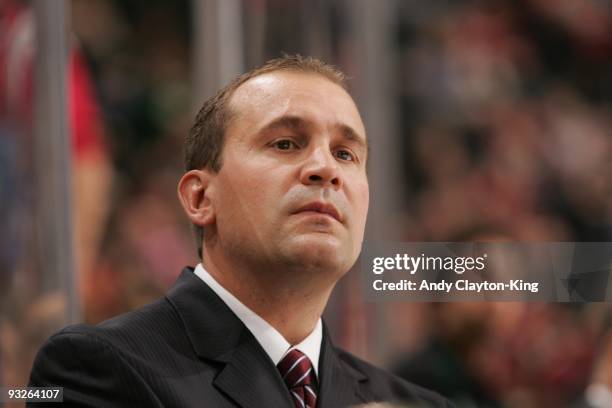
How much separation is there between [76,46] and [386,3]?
605 millimetres

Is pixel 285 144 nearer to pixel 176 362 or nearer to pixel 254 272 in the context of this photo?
pixel 254 272

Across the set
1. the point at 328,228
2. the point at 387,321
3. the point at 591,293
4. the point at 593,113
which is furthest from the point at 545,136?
the point at 328,228

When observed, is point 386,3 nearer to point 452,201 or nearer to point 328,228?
point 452,201

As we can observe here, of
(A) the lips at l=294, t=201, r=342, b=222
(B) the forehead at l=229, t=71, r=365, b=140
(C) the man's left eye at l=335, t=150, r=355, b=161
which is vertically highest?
(B) the forehead at l=229, t=71, r=365, b=140

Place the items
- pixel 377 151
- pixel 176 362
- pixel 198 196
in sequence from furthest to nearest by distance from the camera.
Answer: pixel 377 151, pixel 198 196, pixel 176 362

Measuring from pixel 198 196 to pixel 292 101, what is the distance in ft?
0.47

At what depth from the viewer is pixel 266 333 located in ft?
3.18

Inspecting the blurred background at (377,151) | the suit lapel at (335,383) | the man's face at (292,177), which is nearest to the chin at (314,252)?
the man's face at (292,177)

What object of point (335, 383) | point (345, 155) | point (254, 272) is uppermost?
point (345, 155)

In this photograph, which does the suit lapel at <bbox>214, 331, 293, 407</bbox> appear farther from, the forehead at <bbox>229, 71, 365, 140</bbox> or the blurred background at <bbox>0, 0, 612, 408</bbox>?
the blurred background at <bbox>0, 0, 612, 408</bbox>

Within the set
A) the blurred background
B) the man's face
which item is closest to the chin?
the man's face

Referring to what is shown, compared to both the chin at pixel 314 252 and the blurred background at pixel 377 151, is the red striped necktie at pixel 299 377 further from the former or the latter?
the blurred background at pixel 377 151

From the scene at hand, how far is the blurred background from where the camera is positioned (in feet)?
4.30

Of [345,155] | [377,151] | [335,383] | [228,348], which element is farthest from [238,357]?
[377,151]
